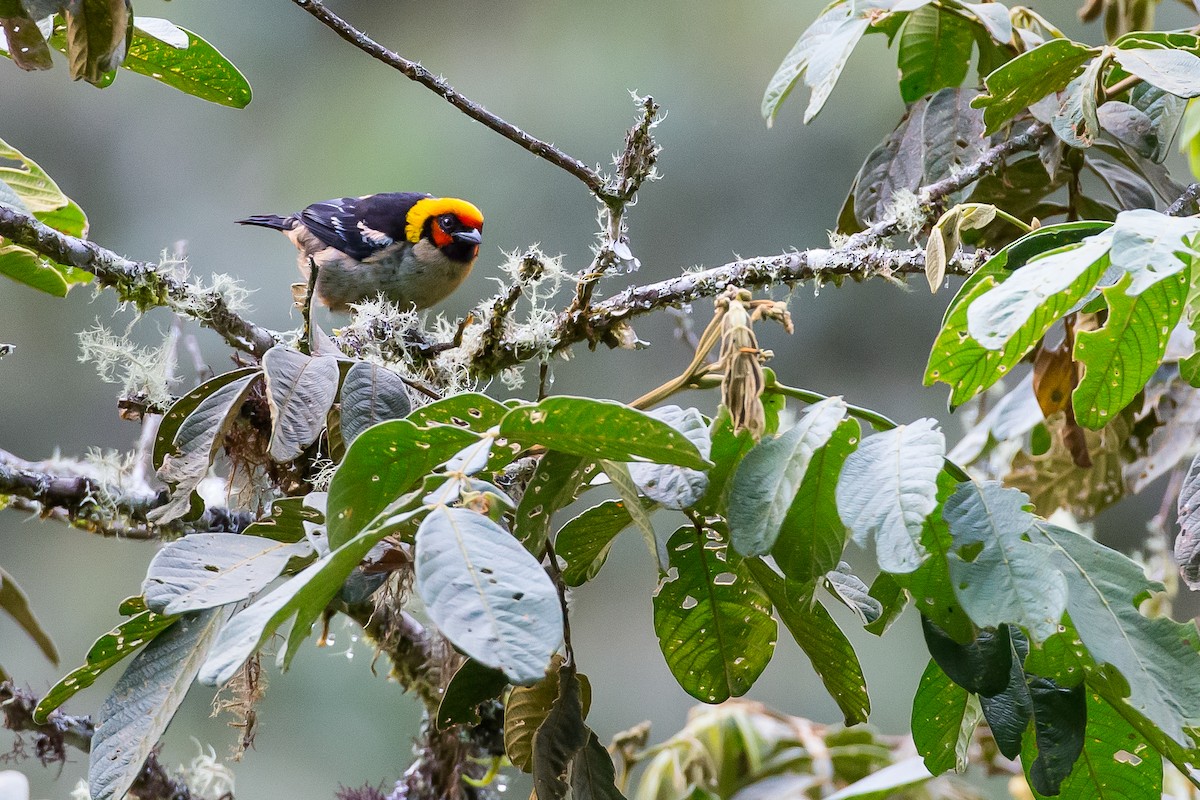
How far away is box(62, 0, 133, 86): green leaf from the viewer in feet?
2.67

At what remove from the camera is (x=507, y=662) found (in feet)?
1.64

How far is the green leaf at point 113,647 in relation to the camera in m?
0.71

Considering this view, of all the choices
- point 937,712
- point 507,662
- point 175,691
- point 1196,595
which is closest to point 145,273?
point 175,691

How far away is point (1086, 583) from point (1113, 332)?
0.20m

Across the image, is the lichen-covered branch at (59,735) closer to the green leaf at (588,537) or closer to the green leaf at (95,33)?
the green leaf at (588,537)

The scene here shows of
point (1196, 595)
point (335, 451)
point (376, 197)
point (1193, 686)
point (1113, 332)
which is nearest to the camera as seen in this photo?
point (1193, 686)

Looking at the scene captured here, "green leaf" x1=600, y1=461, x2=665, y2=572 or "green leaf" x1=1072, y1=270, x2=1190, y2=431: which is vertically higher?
"green leaf" x1=1072, y1=270, x2=1190, y2=431

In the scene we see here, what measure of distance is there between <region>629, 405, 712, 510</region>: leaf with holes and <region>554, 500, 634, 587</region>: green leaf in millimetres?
109

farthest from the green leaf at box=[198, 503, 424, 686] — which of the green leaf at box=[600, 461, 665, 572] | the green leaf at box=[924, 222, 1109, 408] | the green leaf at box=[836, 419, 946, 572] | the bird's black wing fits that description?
the bird's black wing

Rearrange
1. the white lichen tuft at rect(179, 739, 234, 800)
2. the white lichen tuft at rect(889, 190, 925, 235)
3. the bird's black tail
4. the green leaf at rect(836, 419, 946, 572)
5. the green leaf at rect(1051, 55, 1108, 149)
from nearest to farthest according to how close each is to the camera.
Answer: the green leaf at rect(836, 419, 946, 572) < the green leaf at rect(1051, 55, 1108, 149) < the white lichen tuft at rect(179, 739, 234, 800) < the white lichen tuft at rect(889, 190, 925, 235) < the bird's black tail

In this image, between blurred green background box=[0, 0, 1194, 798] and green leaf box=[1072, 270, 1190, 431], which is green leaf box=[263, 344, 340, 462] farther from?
blurred green background box=[0, 0, 1194, 798]

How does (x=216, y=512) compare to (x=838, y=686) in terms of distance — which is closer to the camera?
(x=838, y=686)

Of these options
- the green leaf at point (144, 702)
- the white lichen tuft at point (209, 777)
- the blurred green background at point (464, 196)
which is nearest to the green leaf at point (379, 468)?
the green leaf at point (144, 702)

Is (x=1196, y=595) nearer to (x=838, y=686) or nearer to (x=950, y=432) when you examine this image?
(x=950, y=432)
